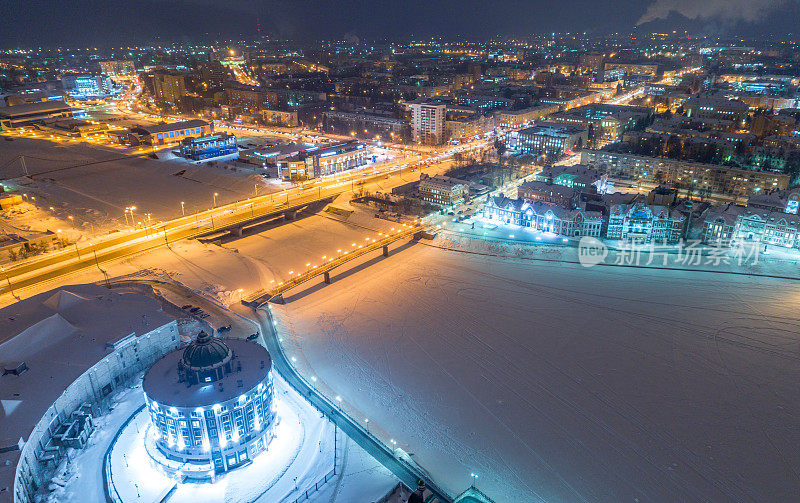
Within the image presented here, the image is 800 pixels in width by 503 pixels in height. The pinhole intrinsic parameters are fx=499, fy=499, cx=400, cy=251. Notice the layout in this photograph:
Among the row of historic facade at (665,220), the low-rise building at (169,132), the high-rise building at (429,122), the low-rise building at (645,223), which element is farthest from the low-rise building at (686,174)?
the low-rise building at (169,132)

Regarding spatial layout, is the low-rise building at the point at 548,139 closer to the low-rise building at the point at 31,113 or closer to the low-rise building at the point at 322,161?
the low-rise building at the point at 322,161

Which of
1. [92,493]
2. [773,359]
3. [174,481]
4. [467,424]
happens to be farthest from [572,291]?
[92,493]

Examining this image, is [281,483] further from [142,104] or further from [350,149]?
[142,104]

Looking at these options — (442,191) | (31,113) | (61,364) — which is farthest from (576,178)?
(31,113)

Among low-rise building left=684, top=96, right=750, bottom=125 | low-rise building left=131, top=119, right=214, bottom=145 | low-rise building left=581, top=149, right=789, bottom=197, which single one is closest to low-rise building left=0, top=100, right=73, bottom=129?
low-rise building left=131, top=119, right=214, bottom=145

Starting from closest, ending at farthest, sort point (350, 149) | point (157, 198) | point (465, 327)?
point (465, 327), point (157, 198), point (350, 149)

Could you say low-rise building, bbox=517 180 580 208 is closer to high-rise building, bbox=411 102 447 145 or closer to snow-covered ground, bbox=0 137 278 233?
snow-covered ground, bbox=0 137 278 233
